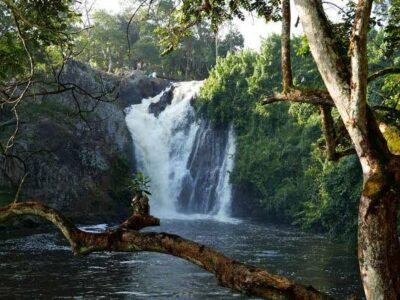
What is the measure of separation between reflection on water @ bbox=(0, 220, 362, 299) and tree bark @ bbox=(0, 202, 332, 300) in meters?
9.68

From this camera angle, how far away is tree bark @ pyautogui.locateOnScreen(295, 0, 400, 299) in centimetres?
454

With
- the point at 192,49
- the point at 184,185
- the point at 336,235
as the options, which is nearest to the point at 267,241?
the point at 336,235

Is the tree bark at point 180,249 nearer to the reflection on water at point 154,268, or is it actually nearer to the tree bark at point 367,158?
the tree bark at point 367,158

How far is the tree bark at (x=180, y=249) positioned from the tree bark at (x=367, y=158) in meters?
0.57

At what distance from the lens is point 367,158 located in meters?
4.80

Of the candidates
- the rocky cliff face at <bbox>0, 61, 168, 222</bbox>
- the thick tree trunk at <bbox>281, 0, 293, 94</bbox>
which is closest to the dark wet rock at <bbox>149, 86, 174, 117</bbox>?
the rocky cliff face at <bbox>0, 61, 168, 222</bbox>

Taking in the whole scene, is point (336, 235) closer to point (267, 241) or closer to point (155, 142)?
point (267, 241)

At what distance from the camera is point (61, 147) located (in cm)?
3441

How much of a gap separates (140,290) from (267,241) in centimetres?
1062

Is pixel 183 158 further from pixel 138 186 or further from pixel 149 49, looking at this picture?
pixel 138 186

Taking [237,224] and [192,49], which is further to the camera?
[192,49]

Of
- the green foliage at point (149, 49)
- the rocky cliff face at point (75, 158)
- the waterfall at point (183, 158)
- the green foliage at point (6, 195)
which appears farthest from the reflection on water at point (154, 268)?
the green foliage at point (149, 49)

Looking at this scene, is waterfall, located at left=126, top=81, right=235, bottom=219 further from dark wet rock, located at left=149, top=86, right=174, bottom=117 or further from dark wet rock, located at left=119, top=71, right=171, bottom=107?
dark wet rock, located at left=119, top=71, right=171, bottom=107

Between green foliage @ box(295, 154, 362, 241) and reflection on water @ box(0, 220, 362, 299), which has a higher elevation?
green foliage @ box(295, 154, 362, 241)
